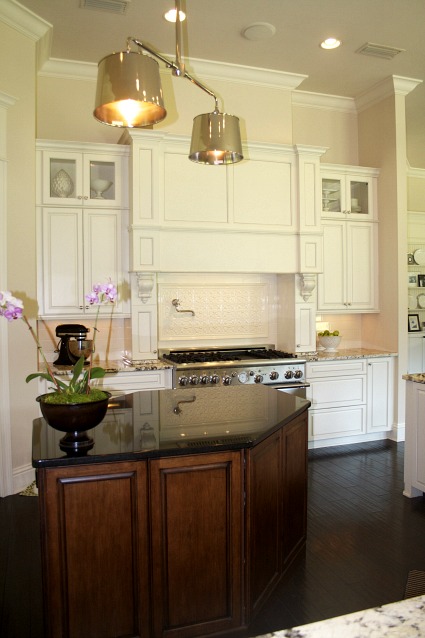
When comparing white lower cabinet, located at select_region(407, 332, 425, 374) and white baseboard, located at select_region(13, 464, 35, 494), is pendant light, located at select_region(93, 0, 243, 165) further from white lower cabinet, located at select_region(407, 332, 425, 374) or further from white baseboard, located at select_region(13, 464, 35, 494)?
white lower cabinet, located at select_region(407, 332, 425, 374)

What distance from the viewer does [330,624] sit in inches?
32.9

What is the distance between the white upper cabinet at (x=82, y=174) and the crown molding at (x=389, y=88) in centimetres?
282

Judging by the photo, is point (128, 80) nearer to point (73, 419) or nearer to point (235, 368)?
point (73, 419)

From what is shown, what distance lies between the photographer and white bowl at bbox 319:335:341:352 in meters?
5.32

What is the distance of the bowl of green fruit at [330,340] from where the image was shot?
532 centimetres

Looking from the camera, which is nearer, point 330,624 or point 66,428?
point 330,624

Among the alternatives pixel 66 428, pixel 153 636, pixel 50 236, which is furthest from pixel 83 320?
pixel 153 636

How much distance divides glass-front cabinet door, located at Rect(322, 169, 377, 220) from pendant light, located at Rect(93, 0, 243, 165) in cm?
310

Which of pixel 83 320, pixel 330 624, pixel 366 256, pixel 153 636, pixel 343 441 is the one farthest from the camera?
pixel 366 256

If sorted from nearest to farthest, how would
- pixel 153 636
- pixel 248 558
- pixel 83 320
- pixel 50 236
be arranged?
pixel 153 636, pixel 248 558, pixel 50 236, pixel 83 320

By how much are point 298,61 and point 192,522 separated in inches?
171

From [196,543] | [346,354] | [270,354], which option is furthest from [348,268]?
[196,543]

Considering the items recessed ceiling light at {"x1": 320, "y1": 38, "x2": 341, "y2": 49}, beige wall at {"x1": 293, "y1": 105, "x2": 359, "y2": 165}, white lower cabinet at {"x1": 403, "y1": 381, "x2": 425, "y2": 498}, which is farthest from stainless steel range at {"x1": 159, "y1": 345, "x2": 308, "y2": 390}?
recessed ceiling light at {"x1": 320, "y1": 38, "x2": 341, "y2": 49}

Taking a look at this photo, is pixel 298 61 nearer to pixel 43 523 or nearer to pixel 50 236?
pixel 50 236
